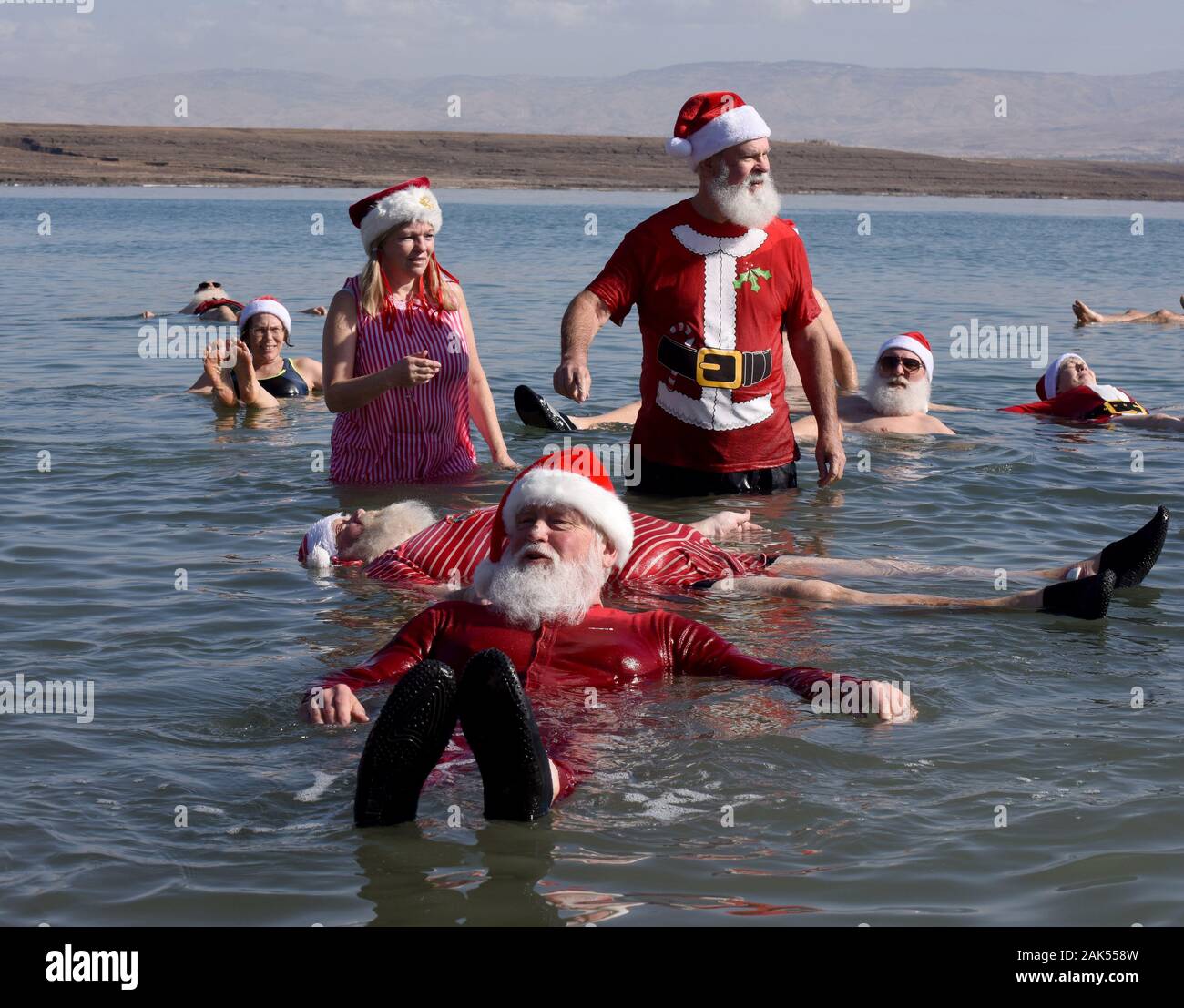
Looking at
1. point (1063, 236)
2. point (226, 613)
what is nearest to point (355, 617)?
point (226, 613)

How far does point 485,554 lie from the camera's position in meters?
6.85

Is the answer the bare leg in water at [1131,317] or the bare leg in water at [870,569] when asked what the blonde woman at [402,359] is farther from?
the bare leg in water at [1131,317]

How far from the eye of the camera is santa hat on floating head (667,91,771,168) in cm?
767

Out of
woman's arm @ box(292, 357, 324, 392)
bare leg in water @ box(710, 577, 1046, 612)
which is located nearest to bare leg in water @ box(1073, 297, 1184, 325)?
woman's arm @ box(292, 357, 324, 392)

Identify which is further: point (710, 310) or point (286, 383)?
point (286, 383)

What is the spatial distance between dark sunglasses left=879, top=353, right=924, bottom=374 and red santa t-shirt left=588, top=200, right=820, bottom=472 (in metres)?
3.46

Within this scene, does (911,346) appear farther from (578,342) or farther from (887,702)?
Result: (887,702)

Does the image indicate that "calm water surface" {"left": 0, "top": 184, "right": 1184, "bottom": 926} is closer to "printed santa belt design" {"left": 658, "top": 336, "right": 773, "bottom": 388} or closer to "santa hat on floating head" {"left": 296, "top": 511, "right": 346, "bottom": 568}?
"santa hat on floating head" {"left": 296, "top": 511, "right": 346, "bottom": 568}

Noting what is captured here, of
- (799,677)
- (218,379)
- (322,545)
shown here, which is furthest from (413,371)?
(218,379)

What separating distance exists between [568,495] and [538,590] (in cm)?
38

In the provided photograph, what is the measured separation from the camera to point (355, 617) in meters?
6.95

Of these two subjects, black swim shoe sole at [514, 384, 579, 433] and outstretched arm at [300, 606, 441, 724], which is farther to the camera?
black swim shoe sole at [514, 384, 579, 433]
